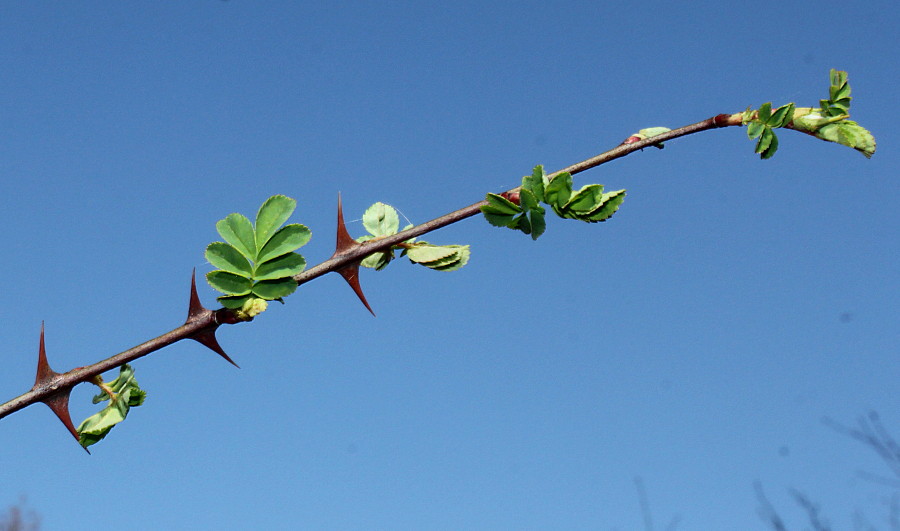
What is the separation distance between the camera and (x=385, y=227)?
1563mm

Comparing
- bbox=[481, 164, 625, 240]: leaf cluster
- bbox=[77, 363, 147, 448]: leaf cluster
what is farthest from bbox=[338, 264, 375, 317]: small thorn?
bbox=[77, 363, 147, 448]: leaf cluster

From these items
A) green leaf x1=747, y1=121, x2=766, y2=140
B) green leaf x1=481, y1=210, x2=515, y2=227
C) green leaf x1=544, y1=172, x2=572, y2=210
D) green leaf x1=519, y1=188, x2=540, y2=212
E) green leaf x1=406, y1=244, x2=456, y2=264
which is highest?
green leaf x1=747, y1=121, x2=766, y2=140

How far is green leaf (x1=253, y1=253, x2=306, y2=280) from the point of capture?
1.30 meters

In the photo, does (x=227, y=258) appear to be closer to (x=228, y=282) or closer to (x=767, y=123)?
(x=228, y=282)

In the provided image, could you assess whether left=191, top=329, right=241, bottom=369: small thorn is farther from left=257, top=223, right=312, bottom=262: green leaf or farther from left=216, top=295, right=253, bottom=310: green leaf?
left=257, top=223, right=312, bottom=262: green leaf

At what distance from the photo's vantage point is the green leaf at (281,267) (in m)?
1.30

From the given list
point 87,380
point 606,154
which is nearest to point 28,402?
point 87,380

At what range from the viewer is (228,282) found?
133cm

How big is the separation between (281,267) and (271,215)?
→ 0.34ft

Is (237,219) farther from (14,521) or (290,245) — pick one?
(14,521)

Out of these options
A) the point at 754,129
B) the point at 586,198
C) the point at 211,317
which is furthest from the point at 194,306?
the point at 754,129

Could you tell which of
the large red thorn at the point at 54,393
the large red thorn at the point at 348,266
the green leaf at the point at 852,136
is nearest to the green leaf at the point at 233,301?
the large red thorn at the point at 348,266

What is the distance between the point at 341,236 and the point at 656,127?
65 cm

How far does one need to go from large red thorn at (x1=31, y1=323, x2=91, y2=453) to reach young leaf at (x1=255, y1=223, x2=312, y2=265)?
400mm
